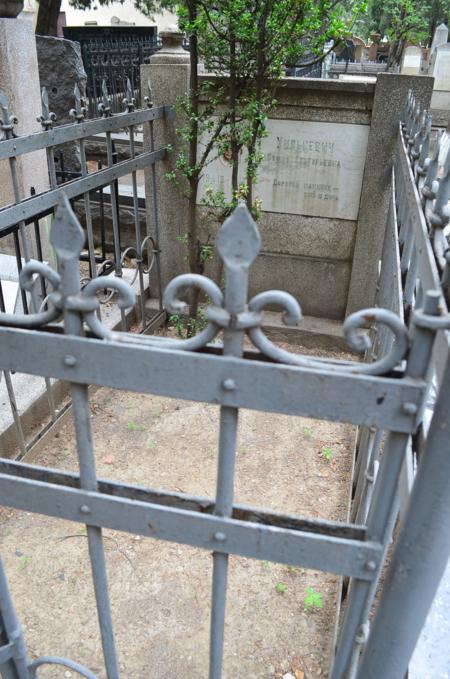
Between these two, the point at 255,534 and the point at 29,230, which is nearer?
the point at 255,534

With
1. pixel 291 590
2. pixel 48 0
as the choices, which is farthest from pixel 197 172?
pixel 48 0

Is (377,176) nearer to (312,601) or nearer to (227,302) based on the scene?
(312,601)

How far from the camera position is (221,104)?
4.30 m

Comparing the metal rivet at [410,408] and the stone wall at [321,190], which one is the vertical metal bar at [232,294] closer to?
the metal rivet at [410,408]

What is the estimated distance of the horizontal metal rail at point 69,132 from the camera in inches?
115

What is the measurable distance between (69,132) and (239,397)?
278 cm

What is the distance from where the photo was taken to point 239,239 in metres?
0.94

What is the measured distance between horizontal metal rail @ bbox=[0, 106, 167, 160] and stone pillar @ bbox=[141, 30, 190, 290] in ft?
0.62

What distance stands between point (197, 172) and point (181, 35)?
117 cm

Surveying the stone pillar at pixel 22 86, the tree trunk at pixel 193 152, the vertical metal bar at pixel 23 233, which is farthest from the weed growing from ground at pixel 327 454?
the stone pillar at pixel 22 86

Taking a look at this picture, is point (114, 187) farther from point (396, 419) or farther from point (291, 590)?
point (396, 419)

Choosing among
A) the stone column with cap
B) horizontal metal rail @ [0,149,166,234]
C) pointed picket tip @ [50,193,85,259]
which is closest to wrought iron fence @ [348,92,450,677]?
pointed picket tip @ [50,193,85,259]

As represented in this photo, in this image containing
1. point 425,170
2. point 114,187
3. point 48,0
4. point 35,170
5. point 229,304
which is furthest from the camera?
point 48,0

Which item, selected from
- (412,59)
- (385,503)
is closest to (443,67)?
(412,59)
